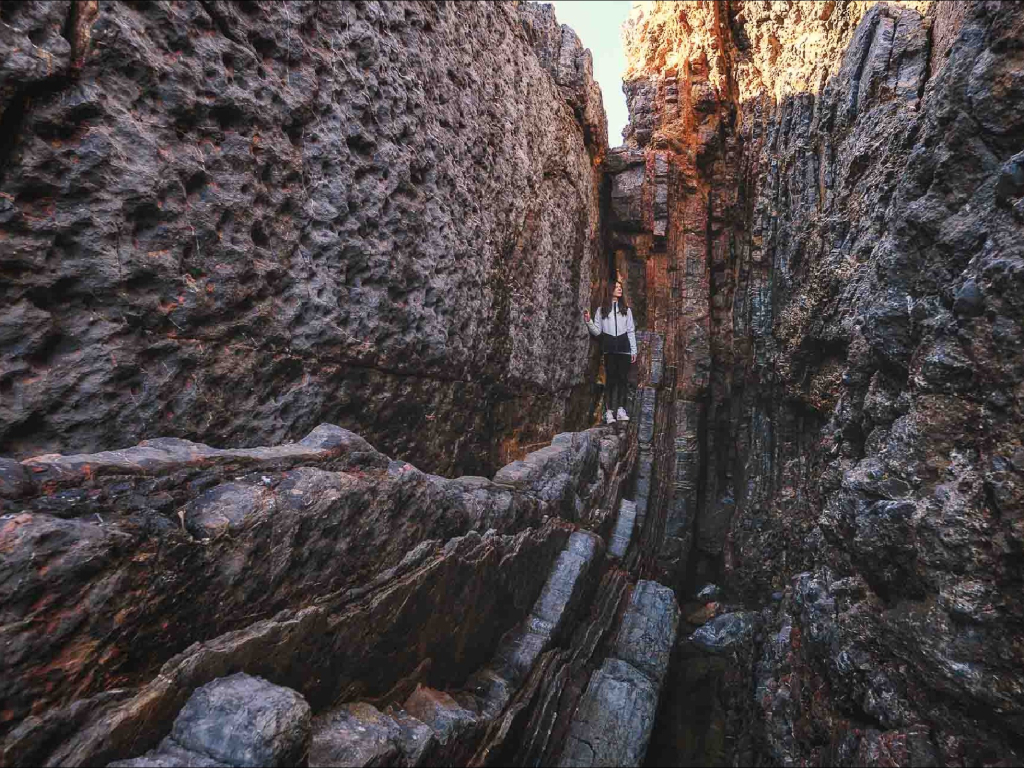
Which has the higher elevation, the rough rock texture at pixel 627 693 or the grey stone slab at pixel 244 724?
the grey stone slab at pixel 244 724

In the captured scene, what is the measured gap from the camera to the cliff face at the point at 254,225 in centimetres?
334

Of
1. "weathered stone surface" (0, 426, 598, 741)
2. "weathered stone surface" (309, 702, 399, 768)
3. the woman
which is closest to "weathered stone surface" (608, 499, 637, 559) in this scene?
the woman

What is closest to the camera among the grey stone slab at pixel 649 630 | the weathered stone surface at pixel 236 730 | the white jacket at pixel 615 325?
the weathered stone surface at pixel 236 730

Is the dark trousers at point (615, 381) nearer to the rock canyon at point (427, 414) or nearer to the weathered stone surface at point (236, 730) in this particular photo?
the rock canyon at point (427, 414)

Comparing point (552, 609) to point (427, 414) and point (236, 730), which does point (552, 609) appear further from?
point (236, 730)

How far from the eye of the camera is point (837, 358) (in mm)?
9781

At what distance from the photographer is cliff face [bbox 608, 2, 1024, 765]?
4.91m

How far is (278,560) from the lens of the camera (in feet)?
13.1

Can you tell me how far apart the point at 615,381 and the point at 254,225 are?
11.2 metres

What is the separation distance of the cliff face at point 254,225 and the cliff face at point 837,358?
209 inches

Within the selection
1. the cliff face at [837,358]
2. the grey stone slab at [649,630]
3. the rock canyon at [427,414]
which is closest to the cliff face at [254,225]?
the rock canyon at [427,414]

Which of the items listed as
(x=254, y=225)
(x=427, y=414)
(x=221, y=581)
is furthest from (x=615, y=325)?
(x=221, y=581)

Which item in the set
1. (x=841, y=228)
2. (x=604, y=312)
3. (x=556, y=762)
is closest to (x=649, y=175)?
(x=604, y=312)

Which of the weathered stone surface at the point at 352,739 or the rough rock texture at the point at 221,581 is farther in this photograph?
the weathered stone surface at the point at 352,739
